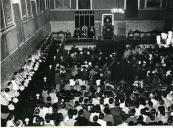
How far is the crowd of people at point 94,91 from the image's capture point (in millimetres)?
7777

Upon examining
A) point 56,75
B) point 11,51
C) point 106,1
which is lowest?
point 56,75

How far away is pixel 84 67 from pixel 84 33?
369 inches

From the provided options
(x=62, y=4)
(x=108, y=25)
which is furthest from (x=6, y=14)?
(x=108, y=25)

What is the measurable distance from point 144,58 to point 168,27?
23.7 ft

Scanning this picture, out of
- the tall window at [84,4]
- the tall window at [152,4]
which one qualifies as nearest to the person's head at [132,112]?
the tall window at [84,4]

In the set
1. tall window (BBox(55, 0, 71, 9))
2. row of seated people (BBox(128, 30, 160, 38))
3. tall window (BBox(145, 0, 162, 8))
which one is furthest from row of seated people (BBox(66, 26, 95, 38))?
tall window (BBox(145, 0, 162, 8))

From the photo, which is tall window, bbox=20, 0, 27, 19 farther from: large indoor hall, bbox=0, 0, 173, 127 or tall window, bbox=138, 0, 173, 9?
tall window, bbox=138, 0, 173, 9

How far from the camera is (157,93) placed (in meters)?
9.82

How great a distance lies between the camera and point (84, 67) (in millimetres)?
12305

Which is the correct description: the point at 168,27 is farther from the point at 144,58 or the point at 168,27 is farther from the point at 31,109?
the point at 31,109

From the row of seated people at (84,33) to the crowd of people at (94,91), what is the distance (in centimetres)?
514

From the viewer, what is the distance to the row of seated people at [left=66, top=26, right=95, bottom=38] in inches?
827

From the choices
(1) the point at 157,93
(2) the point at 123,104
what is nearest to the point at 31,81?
(2) the point at 123,104

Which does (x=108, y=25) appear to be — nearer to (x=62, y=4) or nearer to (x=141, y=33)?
(x=141, y=33)
